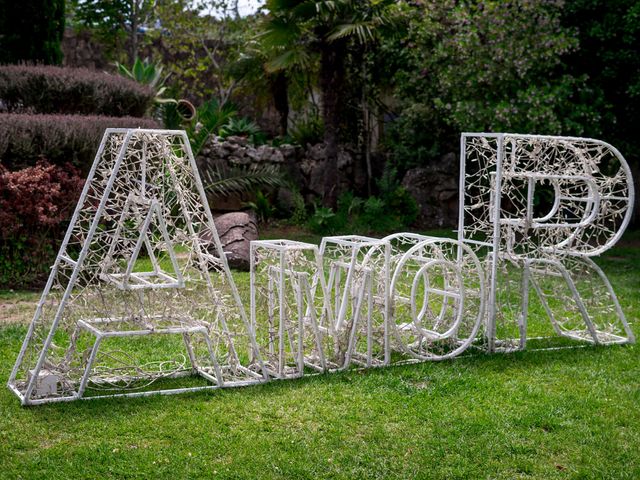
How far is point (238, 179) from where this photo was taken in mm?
13797

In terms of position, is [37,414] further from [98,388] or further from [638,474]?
[638,474]

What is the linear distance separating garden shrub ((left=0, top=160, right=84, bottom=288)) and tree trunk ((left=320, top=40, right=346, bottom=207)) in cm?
536

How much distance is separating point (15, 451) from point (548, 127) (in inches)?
378

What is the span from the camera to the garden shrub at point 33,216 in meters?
9.05

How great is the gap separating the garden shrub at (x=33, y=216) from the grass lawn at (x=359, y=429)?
130 inches

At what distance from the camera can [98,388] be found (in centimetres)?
542

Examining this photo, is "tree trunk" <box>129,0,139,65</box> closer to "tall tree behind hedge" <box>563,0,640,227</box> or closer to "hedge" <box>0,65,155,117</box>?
"hedge" <box>0,65,155,117</box>

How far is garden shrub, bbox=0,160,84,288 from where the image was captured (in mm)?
9047

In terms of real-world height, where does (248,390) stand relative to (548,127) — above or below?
below

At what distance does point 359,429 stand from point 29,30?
921 cm

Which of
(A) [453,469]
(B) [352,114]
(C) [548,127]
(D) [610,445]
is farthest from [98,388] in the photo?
(B) [352,114]

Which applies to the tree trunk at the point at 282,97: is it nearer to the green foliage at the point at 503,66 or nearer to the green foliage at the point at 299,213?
the green foliage at the point at 299,213

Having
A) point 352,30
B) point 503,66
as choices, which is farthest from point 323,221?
point 503,66

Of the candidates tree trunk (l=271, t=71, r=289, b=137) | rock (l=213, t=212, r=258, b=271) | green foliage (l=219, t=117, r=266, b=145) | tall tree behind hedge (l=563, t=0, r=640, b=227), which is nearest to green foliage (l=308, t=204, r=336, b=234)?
rock (l=213, t=212, r=258, b=271)
